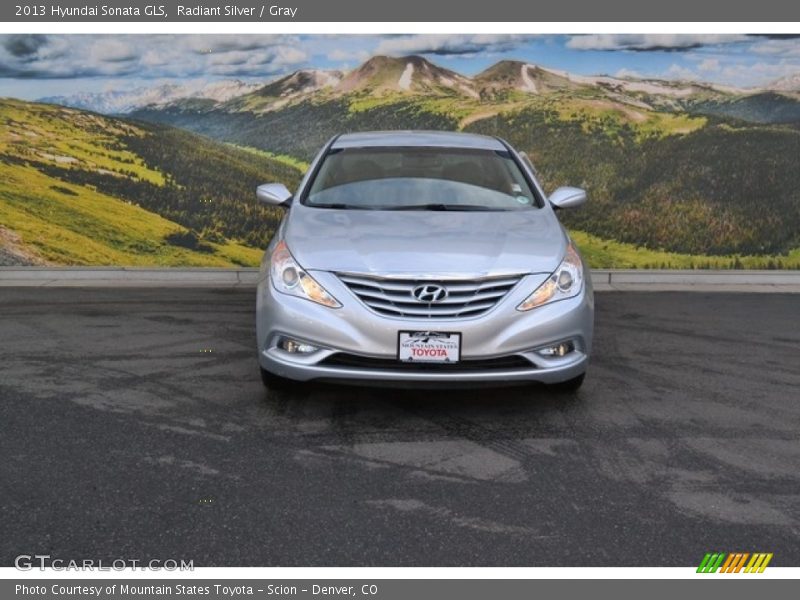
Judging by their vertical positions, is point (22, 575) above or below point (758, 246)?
above

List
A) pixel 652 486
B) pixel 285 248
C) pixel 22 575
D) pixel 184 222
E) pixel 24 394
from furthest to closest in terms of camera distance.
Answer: pixel 184 222
pixel 24 394
pixel 285 248
pixel 652 486
pixel 22 575

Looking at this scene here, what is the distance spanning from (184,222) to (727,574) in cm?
794

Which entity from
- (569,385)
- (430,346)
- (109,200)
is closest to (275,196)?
(430,346)

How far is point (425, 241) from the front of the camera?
5.04 meters

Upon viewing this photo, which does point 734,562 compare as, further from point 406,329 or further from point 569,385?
point 569,385

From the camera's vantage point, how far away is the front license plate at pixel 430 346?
4617 millimetres

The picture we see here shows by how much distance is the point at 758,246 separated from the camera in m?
10.2

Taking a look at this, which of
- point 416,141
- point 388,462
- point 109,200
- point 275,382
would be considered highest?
point 416,141

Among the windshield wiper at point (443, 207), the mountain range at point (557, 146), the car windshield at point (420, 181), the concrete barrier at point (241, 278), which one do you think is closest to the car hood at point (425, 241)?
the windshield wiper at point (443, 207)

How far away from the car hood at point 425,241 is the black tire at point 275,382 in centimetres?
77

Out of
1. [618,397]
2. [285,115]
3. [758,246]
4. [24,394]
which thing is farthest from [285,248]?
[758,246]

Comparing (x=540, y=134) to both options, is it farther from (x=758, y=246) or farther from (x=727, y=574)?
(x=727, y=574)

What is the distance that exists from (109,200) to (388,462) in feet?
22.5

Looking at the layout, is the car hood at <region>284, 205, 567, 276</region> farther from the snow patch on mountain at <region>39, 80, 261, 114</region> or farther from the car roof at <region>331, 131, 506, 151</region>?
the snow patch on mountain at <region>39, 80, 261, 114</region>
